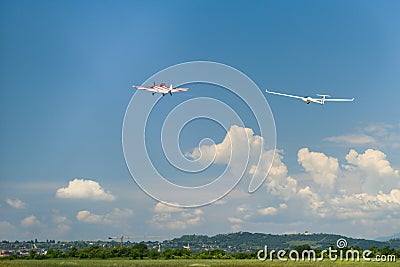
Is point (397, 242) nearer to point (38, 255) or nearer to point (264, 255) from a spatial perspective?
point (264, 255)

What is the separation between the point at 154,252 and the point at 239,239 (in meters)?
73.5

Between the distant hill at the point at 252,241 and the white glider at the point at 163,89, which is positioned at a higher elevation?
the white glider at the point at 163,89

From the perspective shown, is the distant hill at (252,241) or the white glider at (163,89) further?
the distant hill at (252,241)

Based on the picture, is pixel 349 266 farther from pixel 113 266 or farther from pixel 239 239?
pixel 239 239

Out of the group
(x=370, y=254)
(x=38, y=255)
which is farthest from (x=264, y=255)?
(x=38, y=255)

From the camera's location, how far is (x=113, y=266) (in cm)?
6569

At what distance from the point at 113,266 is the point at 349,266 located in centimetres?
2689

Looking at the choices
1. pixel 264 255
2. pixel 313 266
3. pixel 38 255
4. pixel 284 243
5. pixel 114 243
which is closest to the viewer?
pixel 313 266

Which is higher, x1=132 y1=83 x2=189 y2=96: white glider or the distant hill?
x1=132 y1=83 x2=189 y2=96: white glider

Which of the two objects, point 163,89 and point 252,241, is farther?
point 252,241

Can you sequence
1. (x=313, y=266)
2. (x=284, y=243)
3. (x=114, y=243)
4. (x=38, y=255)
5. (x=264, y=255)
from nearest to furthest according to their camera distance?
(x=313, y=266) < (x=264, y=255) < (x=38, y=255) < (x=114, y=243) < (x=284, y=243)

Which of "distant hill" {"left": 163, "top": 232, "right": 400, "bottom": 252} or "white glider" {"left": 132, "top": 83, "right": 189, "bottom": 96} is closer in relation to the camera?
"white glider" {"left": 132, "top": 83, "right": 189, "bottom": 96}

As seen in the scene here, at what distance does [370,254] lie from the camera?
277 ft

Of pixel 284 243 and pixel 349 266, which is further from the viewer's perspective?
pixel 284 243
